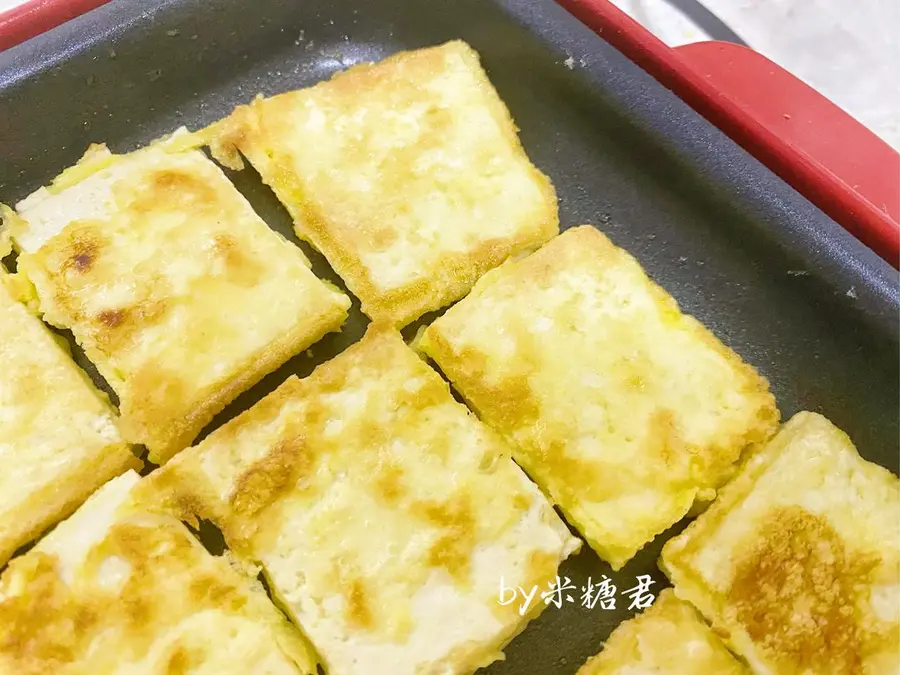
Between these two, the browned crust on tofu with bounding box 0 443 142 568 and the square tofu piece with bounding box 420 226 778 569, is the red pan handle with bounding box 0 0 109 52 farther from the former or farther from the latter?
the square tofu piece with bounding box 420 226 778 569

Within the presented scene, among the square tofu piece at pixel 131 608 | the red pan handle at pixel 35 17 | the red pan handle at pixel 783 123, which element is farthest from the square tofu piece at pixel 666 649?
the red pan handle at pixel 35 17

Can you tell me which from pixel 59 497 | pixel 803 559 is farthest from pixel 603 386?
pixel 59 497

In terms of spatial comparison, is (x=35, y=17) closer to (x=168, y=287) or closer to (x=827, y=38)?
(x=168, y=287)

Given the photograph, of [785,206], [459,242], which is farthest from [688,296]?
[459,242]

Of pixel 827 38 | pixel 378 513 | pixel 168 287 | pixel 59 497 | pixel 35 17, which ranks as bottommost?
pixel 378 513

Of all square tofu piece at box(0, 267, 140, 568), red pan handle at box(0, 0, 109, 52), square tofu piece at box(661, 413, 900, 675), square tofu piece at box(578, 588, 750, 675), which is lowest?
square tofu piece at box(578, 588, 750, 675)

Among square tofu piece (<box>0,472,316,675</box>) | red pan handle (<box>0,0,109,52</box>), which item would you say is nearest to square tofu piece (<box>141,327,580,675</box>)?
square tofu piece (<box>0,472,316,675</box>)

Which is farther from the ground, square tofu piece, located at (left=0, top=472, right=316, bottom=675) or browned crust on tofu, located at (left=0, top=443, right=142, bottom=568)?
browned crust on tofu, located at (left=0, top=443, right=142, bottom=568)
